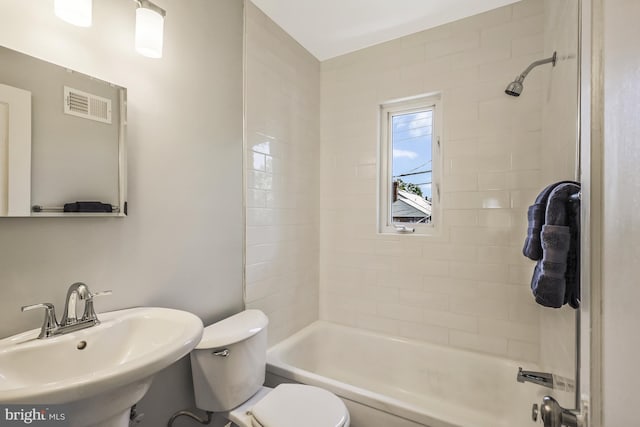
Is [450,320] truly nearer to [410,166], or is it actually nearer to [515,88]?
[410,166]

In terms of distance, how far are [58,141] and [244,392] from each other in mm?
1278

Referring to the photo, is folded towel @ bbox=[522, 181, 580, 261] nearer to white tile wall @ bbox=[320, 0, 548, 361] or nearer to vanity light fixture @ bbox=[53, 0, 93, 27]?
white tile wall @ bbox=[320, 0, 548, 361]

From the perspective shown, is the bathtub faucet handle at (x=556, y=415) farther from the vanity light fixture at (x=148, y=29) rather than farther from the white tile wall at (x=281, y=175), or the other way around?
the vanity light fixture at (x=148, y=29)

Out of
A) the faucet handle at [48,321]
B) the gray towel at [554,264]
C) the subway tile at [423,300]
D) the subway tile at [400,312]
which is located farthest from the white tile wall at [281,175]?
the gray towel at [554,264]

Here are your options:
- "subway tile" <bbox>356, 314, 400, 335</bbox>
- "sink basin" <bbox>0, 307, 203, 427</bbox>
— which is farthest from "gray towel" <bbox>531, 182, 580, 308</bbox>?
"subway tile" <bbox>356, 314, 400, 335</bbox>

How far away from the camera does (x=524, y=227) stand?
1.78m

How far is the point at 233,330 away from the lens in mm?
1402

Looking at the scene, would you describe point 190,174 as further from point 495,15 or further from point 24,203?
point 495,15

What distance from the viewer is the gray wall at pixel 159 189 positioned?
0.98 metres

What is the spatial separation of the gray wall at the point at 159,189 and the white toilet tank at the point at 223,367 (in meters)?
0.16

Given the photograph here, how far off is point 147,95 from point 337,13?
51.5 inches

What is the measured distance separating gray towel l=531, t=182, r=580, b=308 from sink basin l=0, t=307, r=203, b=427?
3.73ft

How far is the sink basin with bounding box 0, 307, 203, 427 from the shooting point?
65cm

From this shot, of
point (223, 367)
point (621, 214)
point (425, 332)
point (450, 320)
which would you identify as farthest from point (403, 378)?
point (621, 214)
